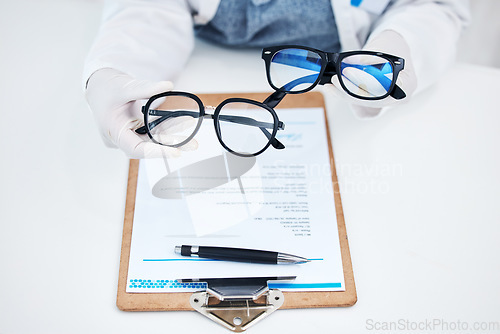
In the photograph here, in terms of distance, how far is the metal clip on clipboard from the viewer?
0.54 meters

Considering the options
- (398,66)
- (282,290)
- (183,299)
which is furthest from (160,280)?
(398,66)

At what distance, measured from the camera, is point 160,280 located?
1.85 feet

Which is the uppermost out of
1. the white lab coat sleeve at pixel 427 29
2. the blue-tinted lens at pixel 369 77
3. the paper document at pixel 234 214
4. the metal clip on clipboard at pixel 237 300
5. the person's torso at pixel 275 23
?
the person's torso at pixel 275 23

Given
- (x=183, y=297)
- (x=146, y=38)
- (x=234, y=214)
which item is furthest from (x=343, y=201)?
(x=146, y=38)

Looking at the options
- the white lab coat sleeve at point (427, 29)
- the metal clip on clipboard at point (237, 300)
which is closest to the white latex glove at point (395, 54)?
the white lab coat sleeve at point (427, 29)

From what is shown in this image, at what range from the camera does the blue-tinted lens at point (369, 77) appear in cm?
59

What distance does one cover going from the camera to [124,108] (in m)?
0.61

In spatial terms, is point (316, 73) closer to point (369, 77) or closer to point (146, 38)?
point (369, 77)

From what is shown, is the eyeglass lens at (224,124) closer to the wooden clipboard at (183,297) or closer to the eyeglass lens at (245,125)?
the eyeglass lens at (245,125)

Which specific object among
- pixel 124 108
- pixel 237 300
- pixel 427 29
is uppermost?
pixel 427 29

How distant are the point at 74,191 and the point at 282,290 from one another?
0.33 metres

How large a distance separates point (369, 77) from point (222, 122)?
0.70ft

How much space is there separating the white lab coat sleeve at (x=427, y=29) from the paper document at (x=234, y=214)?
8.2 inches

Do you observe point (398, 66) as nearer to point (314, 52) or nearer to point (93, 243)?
point (314, 52)
